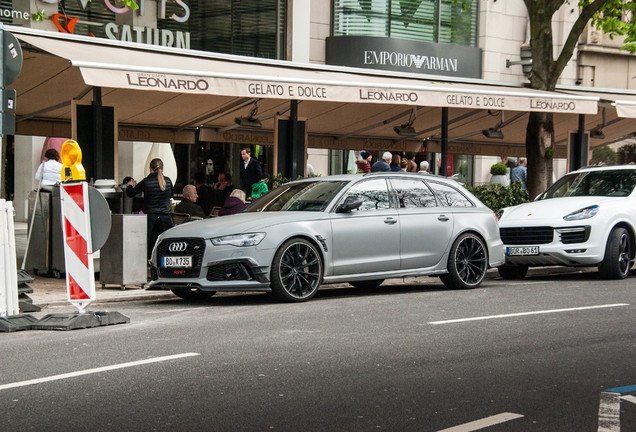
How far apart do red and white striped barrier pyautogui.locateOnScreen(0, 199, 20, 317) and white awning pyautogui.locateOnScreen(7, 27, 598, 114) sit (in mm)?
3187

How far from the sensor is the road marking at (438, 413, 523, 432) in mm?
5363

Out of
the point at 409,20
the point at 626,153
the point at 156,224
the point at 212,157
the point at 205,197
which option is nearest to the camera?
the point at 156,224

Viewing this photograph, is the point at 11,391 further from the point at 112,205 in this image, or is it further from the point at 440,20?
the point at 440,20

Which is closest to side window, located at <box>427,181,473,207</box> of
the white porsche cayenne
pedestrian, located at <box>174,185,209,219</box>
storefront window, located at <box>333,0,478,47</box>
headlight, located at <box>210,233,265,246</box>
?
the white porsche cayenne

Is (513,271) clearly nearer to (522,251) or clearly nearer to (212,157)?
(522,251)

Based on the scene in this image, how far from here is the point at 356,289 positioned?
Result: 13.3m

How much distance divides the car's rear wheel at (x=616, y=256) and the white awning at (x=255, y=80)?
156 inches

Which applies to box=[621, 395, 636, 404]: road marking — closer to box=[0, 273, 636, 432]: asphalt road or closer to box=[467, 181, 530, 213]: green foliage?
box=[0, 273, 636, 432]: asphalt road

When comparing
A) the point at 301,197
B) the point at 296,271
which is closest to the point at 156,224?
the point at 301,197

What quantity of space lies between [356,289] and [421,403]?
7.29 m

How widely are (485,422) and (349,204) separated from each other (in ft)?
20.4

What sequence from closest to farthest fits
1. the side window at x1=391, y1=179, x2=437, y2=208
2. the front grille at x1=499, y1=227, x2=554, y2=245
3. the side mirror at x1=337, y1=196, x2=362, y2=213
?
the side mirror at x1=337, y1=196, x2=362, y2=213 → the side window at x1=391, y1=179, x2=437, y2=208 → the front grille at x1=499, y1=227, x2=554, y2=245

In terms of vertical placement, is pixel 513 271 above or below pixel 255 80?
below

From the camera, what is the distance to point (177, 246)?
11070 mm
